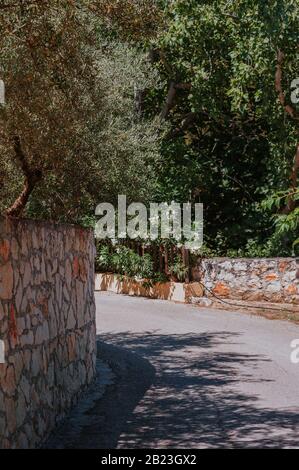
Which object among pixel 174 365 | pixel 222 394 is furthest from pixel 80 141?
pixel 222 394

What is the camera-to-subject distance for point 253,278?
1969 cm

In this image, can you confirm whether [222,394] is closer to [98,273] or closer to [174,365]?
[174,365]

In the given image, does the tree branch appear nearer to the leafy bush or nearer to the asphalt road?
the leafy bush

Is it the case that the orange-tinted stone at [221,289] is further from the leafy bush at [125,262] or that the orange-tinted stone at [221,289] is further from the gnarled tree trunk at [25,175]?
the gnarled tree trunk at [25,175]

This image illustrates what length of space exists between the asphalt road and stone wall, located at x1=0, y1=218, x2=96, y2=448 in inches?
22.9

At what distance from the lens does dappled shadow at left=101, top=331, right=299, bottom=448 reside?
762 centimetres

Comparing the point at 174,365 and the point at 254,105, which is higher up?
the point at 254,105

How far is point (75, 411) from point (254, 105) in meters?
18.1

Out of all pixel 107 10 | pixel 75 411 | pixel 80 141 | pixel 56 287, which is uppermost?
pixel 107 10

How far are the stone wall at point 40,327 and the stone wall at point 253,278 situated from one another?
9.54m

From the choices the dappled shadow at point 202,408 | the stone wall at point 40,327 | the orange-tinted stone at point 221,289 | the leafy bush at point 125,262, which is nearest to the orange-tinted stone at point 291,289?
the orange-tinted stone at point 221,289

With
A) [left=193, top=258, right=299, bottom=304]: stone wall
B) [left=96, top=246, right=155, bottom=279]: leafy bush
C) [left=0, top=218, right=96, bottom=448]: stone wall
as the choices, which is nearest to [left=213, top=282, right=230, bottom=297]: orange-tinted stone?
[left=193, top=258, right=299, bottom=304]: stone wall

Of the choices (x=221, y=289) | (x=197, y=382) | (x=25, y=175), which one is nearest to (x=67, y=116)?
(x=25, y=175)
